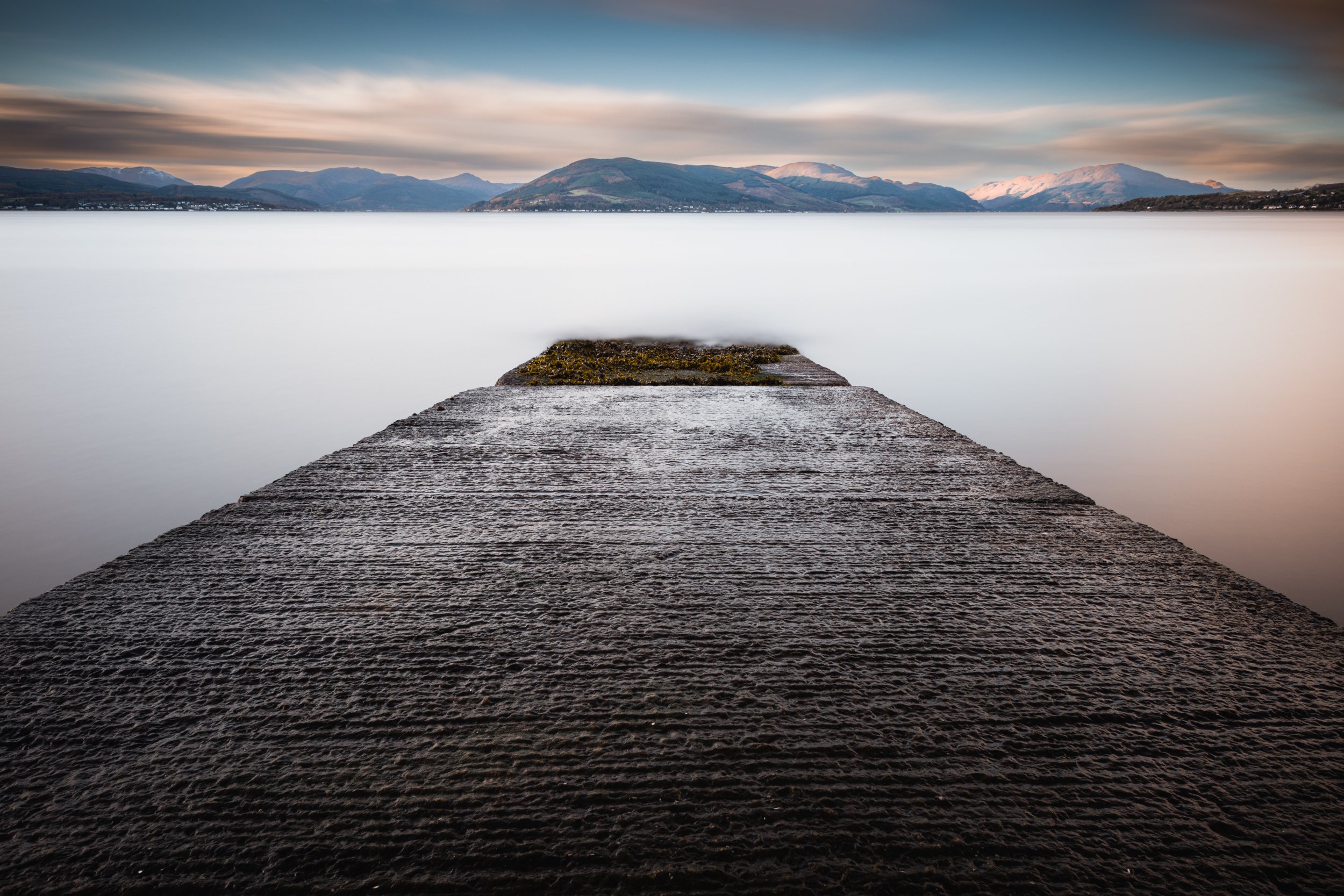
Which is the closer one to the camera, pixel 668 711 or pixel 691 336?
pixel 668 711

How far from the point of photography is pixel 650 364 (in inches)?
471

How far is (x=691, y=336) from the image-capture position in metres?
16.8

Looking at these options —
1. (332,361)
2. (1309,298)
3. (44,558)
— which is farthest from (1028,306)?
(44,558)

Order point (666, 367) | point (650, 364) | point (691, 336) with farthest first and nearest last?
point (691, 336)
point (650, 364)
point (666, 367)

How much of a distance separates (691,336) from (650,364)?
16.7 ft

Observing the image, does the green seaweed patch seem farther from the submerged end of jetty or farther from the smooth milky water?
the smooth milky water

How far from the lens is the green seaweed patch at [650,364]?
1038 cm

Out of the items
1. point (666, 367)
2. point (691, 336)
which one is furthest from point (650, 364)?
point (691, 336)

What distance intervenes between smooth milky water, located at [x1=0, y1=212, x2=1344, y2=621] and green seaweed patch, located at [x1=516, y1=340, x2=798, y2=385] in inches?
76.5

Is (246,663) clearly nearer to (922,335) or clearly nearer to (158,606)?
(158,606)

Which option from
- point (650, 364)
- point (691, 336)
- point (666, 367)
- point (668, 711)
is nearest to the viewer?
point (668, 711)

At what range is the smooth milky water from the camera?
7.54 metres

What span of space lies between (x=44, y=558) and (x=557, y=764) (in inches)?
237

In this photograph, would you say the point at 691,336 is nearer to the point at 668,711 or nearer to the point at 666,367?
the point at 666,367
